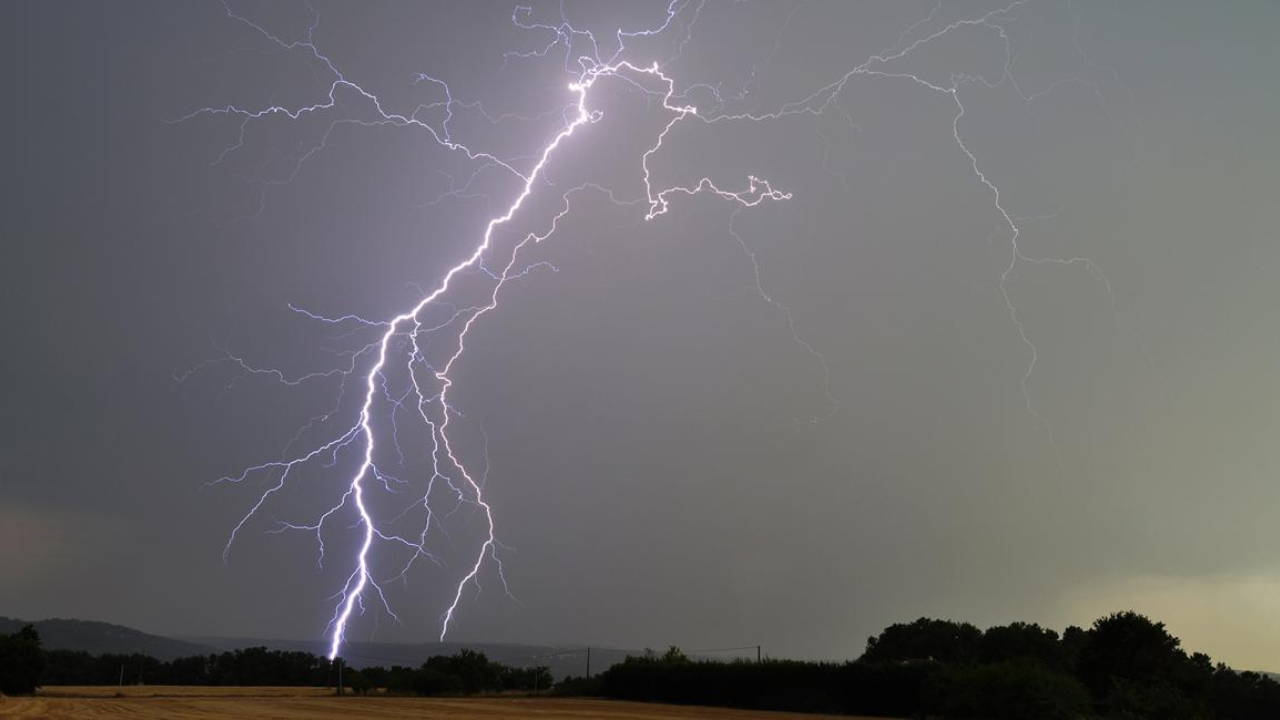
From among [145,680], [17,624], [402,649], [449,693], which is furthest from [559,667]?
[17,624]

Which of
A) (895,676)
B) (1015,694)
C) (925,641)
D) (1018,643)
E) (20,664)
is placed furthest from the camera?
(925,641)

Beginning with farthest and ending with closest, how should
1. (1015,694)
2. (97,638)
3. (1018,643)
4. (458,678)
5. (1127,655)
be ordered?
(97,638) → (1018,643) → (458,678) → (1127,655) → (1015,694)

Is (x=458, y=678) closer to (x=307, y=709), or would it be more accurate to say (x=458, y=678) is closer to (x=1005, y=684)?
(x=307, y=709)

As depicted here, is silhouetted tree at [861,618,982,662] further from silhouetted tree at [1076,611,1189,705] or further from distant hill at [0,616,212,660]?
distant hill at [0,616,212,660]

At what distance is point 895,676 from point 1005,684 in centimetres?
642

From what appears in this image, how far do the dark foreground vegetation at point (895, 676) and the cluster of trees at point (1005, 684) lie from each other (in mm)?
32

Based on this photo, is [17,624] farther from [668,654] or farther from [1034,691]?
[1034,691]

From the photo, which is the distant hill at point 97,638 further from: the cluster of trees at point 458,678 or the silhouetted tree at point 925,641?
the silhouetted tree at point 925,641

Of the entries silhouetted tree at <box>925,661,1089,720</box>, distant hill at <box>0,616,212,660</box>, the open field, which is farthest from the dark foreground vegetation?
distant hill at <box>0,616,212,660</box>

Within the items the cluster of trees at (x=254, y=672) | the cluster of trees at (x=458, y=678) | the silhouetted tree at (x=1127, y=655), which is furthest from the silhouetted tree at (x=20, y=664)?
the silhouetted tree at (x=1127, y=655)

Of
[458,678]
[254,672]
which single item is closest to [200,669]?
[254,672]

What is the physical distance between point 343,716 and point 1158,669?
16536mm

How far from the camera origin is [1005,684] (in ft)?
55.4

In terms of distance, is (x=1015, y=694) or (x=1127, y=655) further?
(x=1127, y=655)
